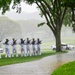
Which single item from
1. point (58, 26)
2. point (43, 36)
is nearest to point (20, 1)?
point (58, 26)

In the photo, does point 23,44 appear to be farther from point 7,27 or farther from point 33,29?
point 33,29

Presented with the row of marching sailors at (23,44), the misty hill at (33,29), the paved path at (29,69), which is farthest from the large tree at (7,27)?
the paved path at (29,69)

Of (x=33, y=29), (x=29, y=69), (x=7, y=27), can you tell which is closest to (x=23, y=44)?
(x=29, y=69)

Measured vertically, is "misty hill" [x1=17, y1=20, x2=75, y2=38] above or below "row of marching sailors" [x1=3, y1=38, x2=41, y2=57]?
above

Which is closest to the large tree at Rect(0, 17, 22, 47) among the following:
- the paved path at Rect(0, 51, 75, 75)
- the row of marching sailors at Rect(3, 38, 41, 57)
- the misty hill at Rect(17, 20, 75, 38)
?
the misty hill at Rect(17, 20, 75, 38)

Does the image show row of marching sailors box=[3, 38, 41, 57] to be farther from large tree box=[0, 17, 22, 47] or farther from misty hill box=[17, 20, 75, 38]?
misty hill box=[17, 20, 75, 38]

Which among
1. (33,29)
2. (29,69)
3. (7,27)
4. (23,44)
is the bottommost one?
(29,69)

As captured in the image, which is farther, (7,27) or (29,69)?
(7,27)

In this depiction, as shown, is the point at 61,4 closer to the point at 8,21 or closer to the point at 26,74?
the point at 26,74

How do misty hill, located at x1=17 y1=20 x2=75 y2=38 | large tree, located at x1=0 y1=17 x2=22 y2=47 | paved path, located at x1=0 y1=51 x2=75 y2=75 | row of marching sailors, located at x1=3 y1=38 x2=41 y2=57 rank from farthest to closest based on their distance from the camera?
misty hill, located at x1=17 y1=20 x2=75 y2=38, large tree, located at x1=0 y1=17 x2=22 y2=47, row of marching sailors, located at x1=3 y1=38 x2=41 y2=57, paved path, located at x1=0 y1=51 x2=75 y2=75

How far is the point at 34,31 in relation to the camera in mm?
137250

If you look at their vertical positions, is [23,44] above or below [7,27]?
below

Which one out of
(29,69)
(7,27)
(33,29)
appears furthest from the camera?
(33,29)

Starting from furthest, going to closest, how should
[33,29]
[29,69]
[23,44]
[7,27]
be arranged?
[33,29], [7,27], [23,44], [29,69]
